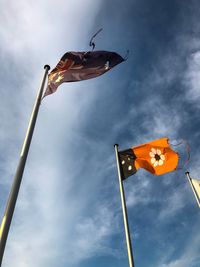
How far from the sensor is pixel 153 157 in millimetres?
15781

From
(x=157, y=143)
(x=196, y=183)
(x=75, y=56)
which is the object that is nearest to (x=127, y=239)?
(x=157, y=143)

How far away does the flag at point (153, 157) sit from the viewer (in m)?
15.4

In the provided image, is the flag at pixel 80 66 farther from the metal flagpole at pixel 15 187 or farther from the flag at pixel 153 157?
the flag at pixel 153 157

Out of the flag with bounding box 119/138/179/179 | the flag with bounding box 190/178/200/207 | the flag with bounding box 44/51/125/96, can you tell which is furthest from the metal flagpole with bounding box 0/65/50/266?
the flag with bounding box 190/178/200/207

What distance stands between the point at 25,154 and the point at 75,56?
6.69 m

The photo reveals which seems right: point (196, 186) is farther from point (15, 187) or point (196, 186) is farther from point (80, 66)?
point (15, 187)

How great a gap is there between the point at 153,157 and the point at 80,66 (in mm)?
7326

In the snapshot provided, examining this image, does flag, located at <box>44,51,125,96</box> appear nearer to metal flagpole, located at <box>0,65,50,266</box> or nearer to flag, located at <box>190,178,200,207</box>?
metal flagpole, located at <box>0,65,50,266</box>

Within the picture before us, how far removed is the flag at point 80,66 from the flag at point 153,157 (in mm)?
5583

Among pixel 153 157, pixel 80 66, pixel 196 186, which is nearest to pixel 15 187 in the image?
pixel 80 66

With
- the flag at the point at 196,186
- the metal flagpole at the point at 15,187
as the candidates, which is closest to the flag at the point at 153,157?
the flag at the point at 196,186

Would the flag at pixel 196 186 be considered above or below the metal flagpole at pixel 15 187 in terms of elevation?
above

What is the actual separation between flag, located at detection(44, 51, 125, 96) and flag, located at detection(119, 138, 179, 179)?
558 centimetres

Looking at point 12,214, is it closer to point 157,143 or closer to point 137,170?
point 137,170
